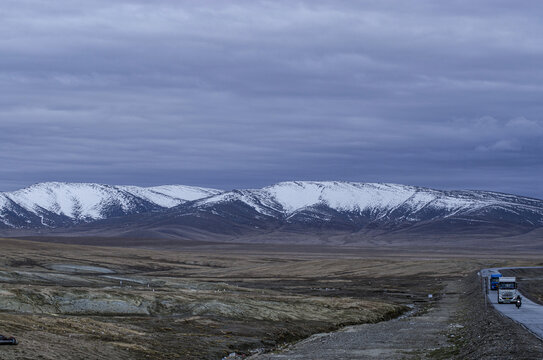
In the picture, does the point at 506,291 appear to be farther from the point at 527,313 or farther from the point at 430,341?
the point at 430,341

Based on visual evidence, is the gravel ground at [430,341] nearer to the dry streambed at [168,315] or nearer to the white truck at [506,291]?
the dry streambed at [168,315]

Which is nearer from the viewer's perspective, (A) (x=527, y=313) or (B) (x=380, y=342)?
(B) (x=380, y=342)

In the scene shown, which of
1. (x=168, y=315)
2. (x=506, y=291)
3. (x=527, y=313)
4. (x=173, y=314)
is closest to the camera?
(x=168, y=315)

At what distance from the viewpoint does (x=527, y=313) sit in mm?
64875

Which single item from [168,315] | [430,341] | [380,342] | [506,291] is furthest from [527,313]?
[168,315]

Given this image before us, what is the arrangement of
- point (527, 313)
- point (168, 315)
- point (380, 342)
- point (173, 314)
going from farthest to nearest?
point (527, 313) → point (173, 314) → point (168, 315) → point (380, 342)

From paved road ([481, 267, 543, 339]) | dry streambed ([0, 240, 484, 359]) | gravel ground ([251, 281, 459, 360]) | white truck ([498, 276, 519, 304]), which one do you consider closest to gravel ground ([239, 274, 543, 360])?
gravel ground ([251, 281, 459, 360])

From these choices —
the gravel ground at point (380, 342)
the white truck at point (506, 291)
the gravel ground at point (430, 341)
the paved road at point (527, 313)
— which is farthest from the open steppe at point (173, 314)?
the paved road at point (527, 313)

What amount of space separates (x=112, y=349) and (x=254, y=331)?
1566 centimetres

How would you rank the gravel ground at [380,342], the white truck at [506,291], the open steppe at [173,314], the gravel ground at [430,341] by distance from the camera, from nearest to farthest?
the gravel ground at [430,341]
the open steppe at [173,314]
the gravel ground at [380,342]
the white truck at [506,291]

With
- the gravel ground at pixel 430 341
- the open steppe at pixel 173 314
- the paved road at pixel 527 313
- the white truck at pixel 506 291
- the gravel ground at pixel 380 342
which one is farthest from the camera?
the white truck at pixel 506 291

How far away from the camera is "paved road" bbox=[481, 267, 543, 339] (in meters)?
51.4

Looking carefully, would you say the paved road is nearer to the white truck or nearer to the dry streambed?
the white truck

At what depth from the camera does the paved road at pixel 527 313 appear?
51.4m
